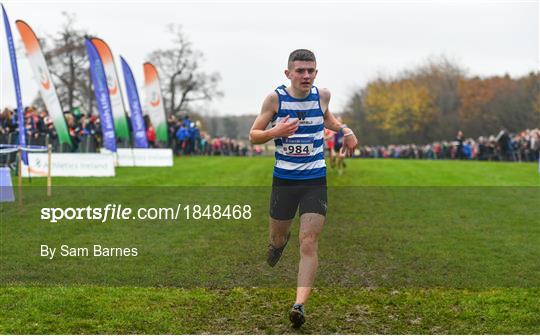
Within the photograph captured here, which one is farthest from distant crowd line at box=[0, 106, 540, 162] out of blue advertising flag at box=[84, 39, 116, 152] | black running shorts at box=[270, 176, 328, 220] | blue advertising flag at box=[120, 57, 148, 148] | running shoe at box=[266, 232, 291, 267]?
black running shorts at box=[270, 176, 328, 220]

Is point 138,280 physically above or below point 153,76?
below

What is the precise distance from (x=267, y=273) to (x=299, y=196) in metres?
2.39

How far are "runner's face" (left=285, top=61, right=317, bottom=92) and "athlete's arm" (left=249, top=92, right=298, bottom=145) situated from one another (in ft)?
0.90

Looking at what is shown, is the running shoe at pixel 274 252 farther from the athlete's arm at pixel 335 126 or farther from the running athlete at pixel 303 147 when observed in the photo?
the athlete's arm at pixel 335 126

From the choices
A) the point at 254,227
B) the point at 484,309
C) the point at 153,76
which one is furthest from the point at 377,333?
the point at 153,76

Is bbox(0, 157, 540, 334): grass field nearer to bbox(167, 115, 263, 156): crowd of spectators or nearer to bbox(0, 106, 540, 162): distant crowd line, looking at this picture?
bbox(0, 106, 540, 162): distant crowd line

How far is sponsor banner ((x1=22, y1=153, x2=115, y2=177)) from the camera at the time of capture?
22.8 m

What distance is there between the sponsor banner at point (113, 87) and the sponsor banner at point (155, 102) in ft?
9.95

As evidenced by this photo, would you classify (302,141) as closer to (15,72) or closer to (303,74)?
(303,74)

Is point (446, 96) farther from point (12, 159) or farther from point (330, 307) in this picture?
point (330, 307)

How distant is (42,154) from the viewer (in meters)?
23.1

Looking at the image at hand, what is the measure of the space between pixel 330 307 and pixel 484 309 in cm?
156

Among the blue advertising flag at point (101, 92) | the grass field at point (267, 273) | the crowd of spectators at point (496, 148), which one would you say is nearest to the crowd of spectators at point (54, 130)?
the blue advertising flag at point (101, 92)

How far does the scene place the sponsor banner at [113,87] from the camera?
30.3 metres
